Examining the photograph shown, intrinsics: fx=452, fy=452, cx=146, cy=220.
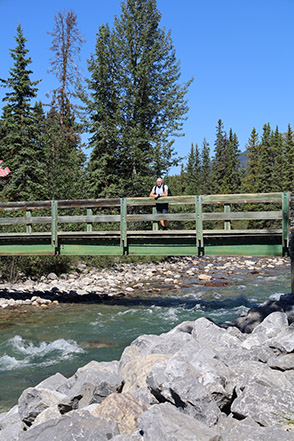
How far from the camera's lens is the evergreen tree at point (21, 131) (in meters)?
29.4

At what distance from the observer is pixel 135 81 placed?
95.2ft

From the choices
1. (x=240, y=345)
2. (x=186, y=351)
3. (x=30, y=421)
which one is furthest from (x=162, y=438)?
(x=240, y=345)

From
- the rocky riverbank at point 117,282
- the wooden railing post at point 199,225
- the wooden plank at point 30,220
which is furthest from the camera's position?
the rocky riverbank at point 117,282

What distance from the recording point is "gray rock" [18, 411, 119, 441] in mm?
4156

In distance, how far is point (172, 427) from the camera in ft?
12.8

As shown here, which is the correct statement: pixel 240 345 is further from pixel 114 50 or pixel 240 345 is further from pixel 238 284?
pixel 114 50

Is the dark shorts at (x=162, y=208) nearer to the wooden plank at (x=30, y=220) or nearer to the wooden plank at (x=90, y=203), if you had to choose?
Result: the wooden plank at (x=90, y=203)

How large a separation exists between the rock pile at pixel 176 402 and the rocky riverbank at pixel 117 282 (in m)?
9.09

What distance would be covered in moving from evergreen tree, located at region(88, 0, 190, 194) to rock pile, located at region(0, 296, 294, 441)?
22.5m

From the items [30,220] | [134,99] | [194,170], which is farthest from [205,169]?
[30,220]

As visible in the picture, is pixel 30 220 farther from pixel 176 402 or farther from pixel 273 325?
pixel 176 402

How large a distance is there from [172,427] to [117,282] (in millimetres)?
14824

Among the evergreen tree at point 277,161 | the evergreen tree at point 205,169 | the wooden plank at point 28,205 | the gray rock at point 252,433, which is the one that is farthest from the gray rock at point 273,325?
the evergreen tree at point 205,169

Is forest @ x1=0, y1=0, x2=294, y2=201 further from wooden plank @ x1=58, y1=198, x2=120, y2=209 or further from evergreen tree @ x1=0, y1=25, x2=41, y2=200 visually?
wooden plank @ x1=58, y1=198, x2=120, y2=209
